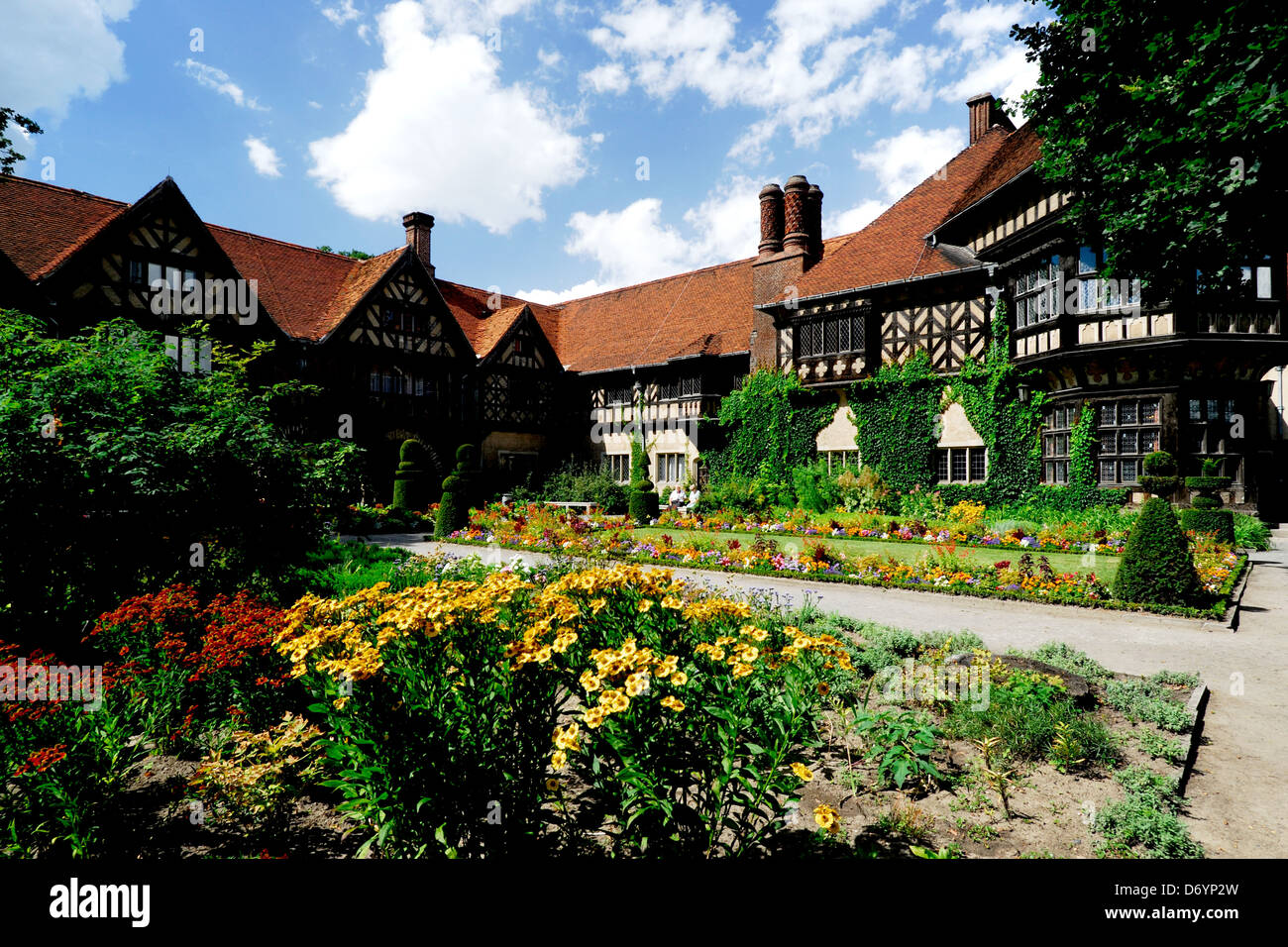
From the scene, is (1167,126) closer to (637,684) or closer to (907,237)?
(637,684)

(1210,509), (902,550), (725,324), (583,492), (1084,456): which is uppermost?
(725,324)

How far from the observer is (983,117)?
24.4 m

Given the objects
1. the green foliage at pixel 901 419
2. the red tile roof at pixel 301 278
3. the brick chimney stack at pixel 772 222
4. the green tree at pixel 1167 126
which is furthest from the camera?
the brick chimney stack at pixel 772 222

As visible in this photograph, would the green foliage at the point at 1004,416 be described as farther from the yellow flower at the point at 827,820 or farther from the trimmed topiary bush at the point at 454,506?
the yellow flower at the point at 827,820

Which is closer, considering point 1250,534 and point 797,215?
point 1250,534

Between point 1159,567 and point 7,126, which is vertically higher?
point 7,126

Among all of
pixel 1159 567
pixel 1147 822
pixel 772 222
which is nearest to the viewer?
pixel 1147 822

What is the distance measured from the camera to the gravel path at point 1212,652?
3828mm

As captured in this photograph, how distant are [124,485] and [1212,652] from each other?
10.9 metres

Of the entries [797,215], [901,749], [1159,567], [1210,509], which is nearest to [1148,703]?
[901,749]

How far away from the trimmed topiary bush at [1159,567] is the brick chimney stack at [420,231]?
1128 inches

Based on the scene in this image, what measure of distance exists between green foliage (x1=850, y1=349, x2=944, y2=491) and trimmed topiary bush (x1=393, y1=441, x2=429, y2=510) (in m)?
15.6

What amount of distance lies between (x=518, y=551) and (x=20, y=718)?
12178 mm

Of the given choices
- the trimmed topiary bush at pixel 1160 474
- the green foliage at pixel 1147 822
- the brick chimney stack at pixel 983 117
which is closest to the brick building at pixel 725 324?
the brick chimney stack at pixel 983 117
